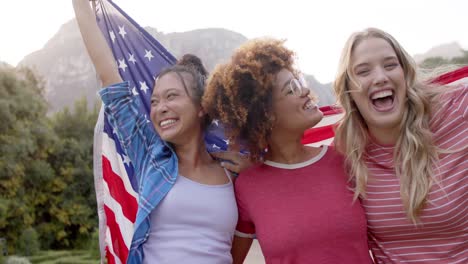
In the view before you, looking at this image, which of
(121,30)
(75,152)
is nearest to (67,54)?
(75,152)

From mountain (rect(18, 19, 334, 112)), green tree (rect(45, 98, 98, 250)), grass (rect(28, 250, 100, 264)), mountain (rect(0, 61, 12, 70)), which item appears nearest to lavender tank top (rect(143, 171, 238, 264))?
grass (rect(28, 250, 100, 264))

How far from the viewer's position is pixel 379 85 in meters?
2.08

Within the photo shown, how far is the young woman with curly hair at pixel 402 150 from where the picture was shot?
1.92 meters

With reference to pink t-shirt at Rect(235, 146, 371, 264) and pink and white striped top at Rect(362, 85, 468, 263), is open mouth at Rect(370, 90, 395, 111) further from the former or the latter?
pink t-shirt at Rect(235, 146, 371, 264)

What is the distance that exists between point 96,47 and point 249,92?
823 millimetres

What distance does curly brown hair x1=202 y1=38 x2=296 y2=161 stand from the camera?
2176mm

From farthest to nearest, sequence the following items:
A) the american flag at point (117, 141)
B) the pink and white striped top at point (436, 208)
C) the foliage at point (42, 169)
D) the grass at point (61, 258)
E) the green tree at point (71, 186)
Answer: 1. the green tree at point (71, 186)
2. the foliage at point (42, 169)
3. the grass at point (61, 258)
4. the american flag at point (117, 141)
5. the pink and white striped top at point (436, 208)

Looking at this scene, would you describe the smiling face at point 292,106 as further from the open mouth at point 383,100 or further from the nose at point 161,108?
the nose at point 161,108

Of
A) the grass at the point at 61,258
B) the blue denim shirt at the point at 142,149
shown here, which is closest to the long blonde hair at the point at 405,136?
the blue denim shirt at the point at 142,149

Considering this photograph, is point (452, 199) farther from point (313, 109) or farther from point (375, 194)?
point (313, 109)

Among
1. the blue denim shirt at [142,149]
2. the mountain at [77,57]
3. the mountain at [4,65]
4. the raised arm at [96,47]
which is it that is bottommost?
the mountain at [77,57]

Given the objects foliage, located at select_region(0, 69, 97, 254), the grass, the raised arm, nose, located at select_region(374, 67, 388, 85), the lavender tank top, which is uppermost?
the raised arm

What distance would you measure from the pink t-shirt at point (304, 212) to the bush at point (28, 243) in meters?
13.8

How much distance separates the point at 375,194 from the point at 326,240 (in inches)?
11.2
